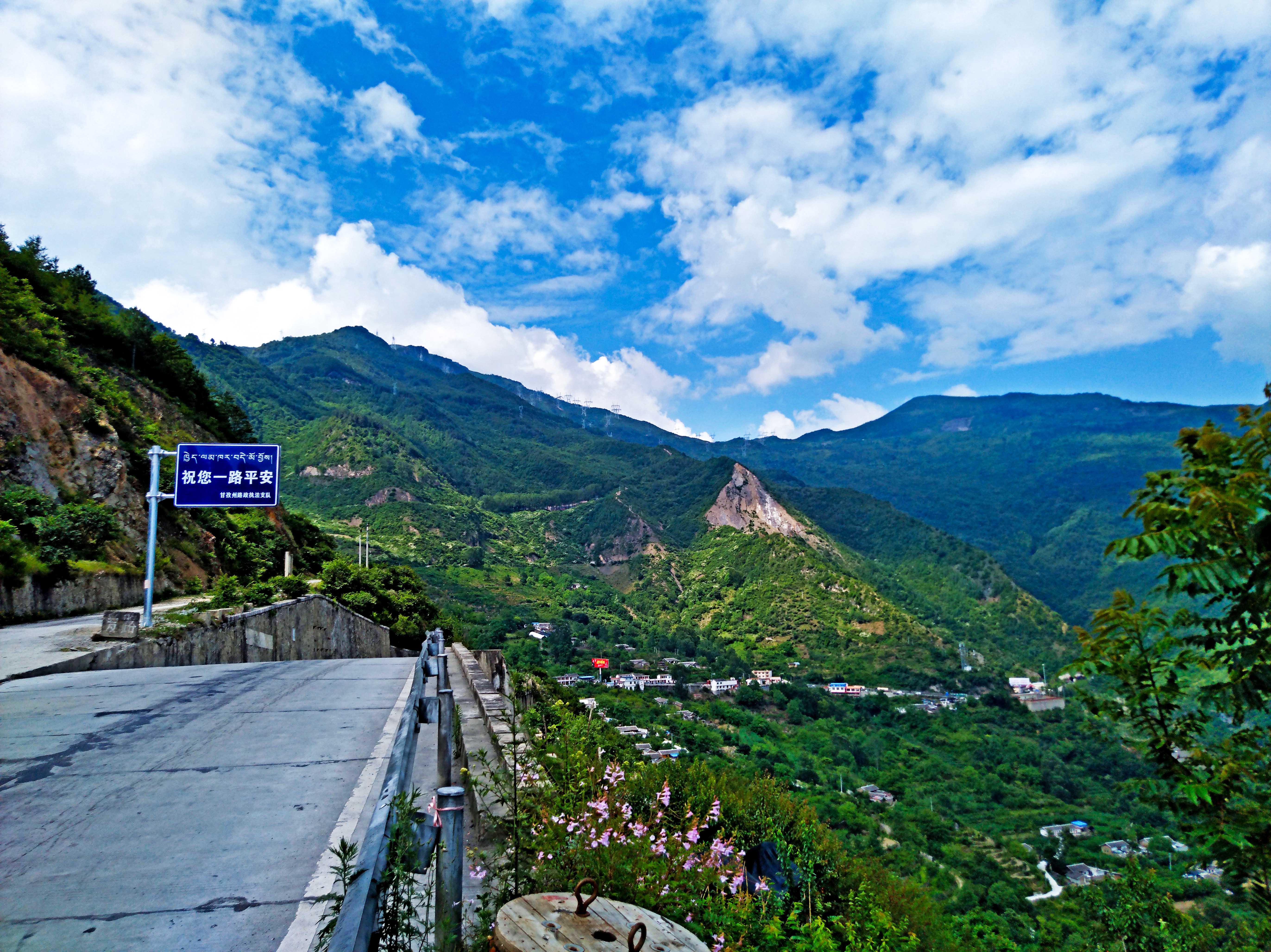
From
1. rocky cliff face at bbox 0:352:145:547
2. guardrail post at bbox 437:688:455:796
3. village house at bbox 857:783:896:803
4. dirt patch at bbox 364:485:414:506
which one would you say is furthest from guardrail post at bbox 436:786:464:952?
dirt patch at bbox 364:485:414:506

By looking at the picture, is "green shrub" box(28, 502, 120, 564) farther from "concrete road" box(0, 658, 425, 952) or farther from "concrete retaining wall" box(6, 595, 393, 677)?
"concrete road" box(0, 658, 425, 952)

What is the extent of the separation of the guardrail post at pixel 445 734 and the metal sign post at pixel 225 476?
1023 centimetres

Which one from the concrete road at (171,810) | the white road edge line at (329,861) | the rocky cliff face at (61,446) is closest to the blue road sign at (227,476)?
the rocky cliff face at (61,446)

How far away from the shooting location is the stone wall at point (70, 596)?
1225cm

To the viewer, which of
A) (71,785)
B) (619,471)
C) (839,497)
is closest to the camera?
(71,785)

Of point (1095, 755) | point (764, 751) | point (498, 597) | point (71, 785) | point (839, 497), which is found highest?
point (839, 497)

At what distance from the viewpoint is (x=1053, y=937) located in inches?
805

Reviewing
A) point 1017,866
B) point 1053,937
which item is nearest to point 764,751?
point 1017,866

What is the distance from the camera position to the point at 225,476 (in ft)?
45.8

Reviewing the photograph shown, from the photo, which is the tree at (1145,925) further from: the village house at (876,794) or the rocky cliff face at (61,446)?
the rocky cliff face at (61,446)

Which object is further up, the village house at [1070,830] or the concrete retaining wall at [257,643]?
the concrete retaining wall at [257,643]

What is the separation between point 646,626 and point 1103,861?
211 ft

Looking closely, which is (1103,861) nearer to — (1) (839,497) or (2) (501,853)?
(2) (501,853)

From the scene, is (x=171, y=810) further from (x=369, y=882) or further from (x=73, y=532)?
(x=73, y=532)
